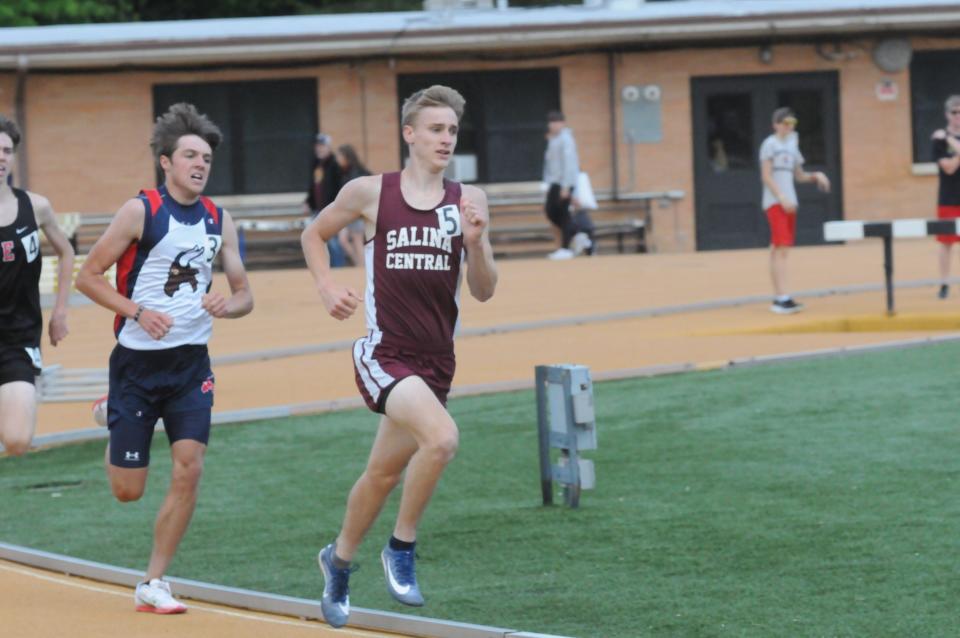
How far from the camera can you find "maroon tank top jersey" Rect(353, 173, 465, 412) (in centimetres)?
719

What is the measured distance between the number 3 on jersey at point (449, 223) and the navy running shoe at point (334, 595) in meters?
1.32

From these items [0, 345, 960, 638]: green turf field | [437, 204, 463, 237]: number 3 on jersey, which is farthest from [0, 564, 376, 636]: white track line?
[437, 204, 463, 237]: number 3 on jersey

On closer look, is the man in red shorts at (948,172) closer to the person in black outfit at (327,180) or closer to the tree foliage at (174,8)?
the person in black outfit at (327,180)

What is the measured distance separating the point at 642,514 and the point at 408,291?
9.26 feet

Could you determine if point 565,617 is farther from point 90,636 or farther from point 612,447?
point 612,447

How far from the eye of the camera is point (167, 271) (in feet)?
25.5

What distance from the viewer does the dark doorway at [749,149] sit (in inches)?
1153

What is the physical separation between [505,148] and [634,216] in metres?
2.27

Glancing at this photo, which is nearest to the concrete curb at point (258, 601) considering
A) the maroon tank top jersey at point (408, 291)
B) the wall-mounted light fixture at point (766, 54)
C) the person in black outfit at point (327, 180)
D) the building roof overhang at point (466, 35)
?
the maroon tank top jersey at point (408, 291)

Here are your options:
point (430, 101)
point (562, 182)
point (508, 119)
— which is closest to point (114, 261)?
point (430, 101)

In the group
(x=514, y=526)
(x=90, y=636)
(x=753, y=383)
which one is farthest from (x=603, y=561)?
(x=753, y=383)

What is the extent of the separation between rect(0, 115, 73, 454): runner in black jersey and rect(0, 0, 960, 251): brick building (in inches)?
776

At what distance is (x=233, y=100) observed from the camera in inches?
1149

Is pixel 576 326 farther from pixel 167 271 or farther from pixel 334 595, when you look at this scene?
pixel 334 595
